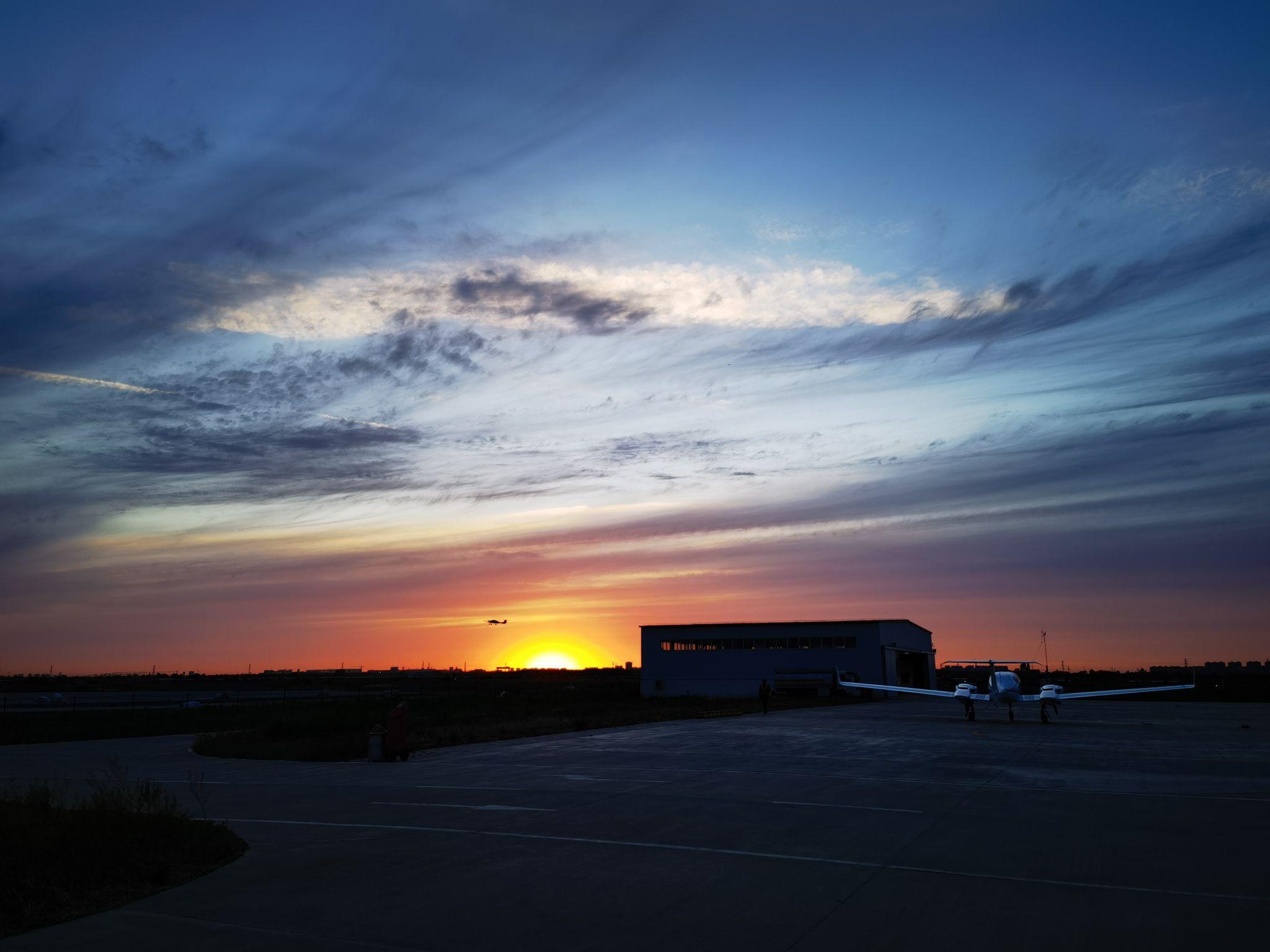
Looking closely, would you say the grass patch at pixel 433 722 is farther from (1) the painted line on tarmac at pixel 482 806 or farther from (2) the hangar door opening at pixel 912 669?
(2) the hangar door opening at pixel 912 669

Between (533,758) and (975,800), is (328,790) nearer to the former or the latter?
(533,758)

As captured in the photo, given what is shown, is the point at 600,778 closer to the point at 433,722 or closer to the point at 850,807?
the point at 850,807

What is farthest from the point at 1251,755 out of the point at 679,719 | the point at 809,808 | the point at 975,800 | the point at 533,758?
the point at 679,719

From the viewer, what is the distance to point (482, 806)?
49.4 feet

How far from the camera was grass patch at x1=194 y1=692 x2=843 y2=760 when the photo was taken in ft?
88.8

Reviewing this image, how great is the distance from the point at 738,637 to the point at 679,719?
4159 cm

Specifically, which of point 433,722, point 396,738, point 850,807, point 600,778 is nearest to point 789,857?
point 850,807

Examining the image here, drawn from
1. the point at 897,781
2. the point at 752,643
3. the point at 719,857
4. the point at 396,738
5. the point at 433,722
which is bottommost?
the point at 719,857

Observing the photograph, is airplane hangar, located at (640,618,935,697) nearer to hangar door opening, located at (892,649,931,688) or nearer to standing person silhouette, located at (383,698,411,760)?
hangar door opening, located at (892,649,931,688)

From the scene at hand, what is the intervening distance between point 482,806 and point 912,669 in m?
80.1

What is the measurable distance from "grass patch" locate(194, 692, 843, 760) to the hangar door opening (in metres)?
22.1

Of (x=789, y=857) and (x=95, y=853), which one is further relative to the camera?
(x=789, y=857)

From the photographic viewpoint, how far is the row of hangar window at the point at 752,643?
7694cm

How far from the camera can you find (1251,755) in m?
24.3
